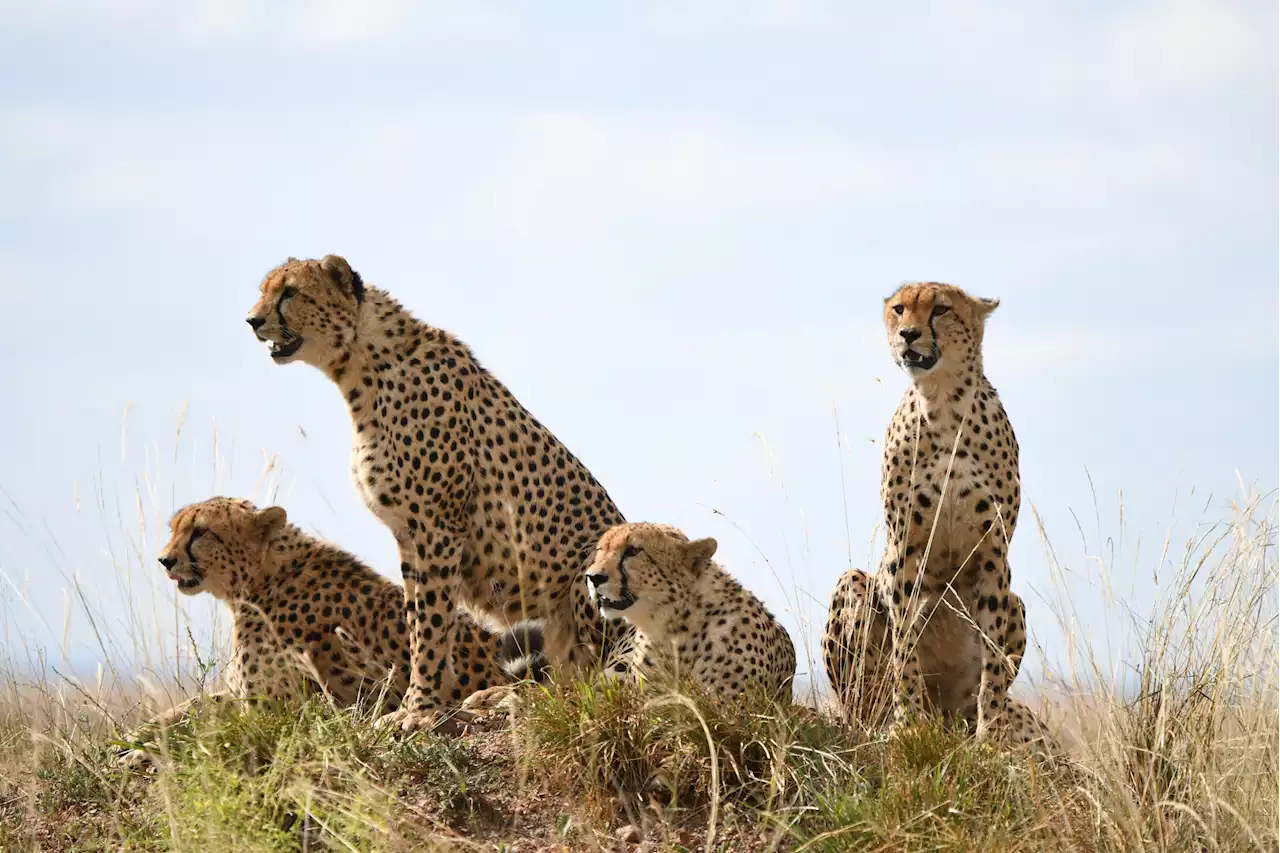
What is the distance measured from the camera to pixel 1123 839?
386cm

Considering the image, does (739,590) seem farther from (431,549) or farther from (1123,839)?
(1123,839)

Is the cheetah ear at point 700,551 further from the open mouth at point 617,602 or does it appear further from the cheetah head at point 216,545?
the cheetah head at point 216,545

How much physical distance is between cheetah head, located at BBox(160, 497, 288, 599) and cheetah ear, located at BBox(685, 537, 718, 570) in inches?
58.3

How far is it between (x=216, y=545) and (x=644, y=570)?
5.10 feet

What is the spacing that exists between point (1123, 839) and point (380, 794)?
1.89m

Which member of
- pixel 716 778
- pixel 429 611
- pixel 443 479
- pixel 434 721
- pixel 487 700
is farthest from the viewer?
pixel 443 479

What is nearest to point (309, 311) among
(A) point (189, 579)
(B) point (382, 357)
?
(B) point (382, 357)

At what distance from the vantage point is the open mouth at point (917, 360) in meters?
4.89

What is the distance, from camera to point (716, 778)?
3656 mm

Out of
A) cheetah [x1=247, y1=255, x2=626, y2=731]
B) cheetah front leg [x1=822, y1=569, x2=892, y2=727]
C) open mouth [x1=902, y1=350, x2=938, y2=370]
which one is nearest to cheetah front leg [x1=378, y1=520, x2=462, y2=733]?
cheetah [x1=247, y1=255, x2=626, y2=731]

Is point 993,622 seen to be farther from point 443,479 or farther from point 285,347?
point 285,347

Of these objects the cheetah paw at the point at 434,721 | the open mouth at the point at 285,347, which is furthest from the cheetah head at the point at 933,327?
the open mouth at the point at 285,347

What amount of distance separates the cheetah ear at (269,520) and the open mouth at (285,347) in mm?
536

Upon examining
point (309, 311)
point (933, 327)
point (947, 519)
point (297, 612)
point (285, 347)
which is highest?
point (933, 327)
